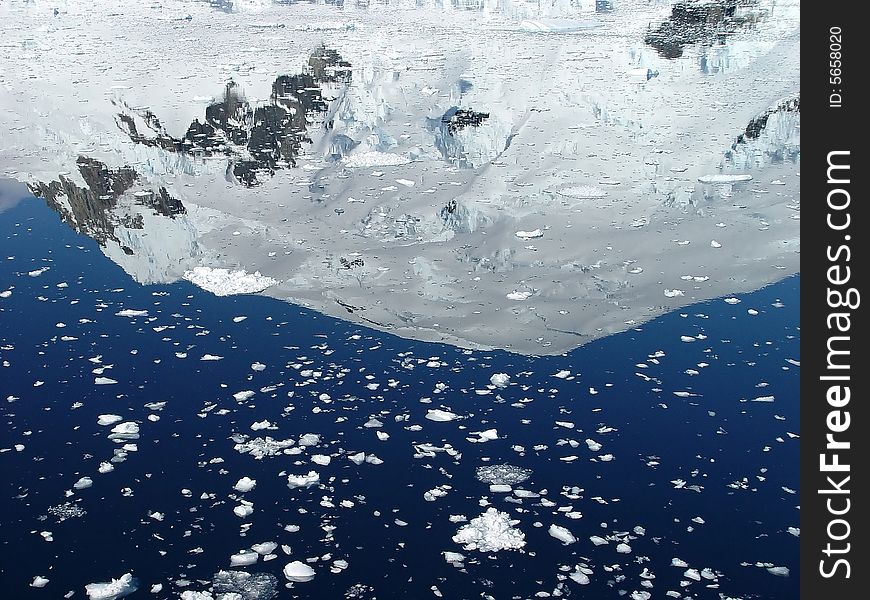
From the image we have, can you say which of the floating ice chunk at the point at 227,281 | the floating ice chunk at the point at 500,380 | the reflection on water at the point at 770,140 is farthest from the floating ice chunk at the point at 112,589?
the reflection on water at the point at 770,140

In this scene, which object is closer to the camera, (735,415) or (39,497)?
(39,497)

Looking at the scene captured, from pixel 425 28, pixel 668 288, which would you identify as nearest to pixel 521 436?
pixel 668 288

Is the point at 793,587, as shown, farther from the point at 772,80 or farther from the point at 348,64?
the point at 348,64

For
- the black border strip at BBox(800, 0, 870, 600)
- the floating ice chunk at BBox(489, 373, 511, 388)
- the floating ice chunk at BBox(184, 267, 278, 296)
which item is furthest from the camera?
the floating ice chunk at BBox(184, 267, 278, 296)

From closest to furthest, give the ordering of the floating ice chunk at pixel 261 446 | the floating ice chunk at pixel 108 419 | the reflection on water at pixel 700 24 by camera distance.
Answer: the floating ice chunk at pixel 261 446
the floating ice chunk at pixel 108 419
the reflection on water at pixel 700 24

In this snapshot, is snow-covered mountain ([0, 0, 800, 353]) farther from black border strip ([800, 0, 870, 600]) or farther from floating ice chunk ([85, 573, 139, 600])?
floating ice chunk ([85, 573, 139, 600])

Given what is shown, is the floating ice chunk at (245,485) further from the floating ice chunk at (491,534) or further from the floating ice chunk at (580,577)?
the floating ice chunk at (580,577)


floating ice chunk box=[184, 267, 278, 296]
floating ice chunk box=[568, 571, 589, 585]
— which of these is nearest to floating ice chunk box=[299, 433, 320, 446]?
floating ice chunk box=[568, 571, 589, 585]
